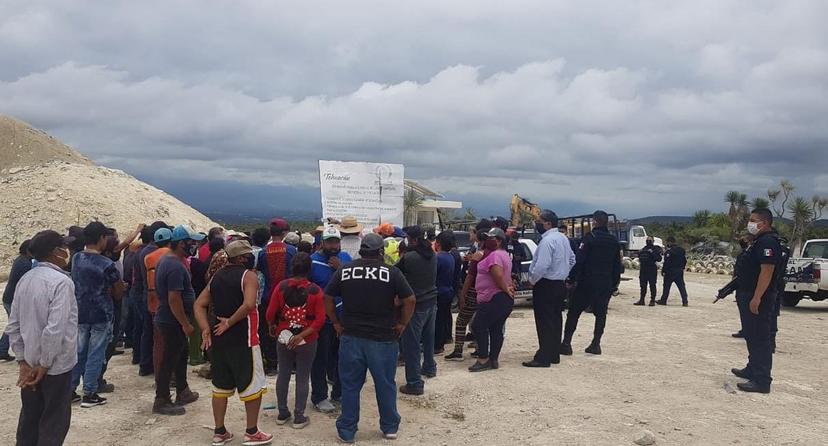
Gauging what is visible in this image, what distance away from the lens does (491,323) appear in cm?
726

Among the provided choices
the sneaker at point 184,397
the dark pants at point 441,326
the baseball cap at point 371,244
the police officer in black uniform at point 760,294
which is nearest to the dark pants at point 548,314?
the dark pants at point 441,326

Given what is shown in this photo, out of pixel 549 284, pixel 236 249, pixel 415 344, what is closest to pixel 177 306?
pixel 236 249

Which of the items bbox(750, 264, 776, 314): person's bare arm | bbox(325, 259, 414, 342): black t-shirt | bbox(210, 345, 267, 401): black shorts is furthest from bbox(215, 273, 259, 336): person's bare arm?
bbox(750, 264, 776, 314): person's bare arm

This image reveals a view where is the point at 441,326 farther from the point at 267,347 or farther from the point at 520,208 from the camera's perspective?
the point at 520,208

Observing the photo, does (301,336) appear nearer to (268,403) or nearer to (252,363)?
(252,363)

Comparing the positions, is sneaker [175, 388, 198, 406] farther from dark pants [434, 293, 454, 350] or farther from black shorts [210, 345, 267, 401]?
dark pants [434, 293, 454, 350]

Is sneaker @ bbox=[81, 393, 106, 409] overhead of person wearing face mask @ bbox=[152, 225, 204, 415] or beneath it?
beneath

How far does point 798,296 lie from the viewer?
1456 cm

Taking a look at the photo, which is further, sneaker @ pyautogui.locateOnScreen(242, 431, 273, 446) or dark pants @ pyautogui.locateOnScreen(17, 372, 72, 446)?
sneaker @ pyautogui.locateOnScreen(242, 431, 273, 446)

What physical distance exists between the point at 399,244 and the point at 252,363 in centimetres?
328

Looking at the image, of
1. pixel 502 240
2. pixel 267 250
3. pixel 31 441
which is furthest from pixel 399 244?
pixel 31 441

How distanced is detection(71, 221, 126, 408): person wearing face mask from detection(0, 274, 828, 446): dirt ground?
1.05 feet

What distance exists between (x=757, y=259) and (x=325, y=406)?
4.91 meters

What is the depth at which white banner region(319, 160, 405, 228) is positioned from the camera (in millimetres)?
11961
